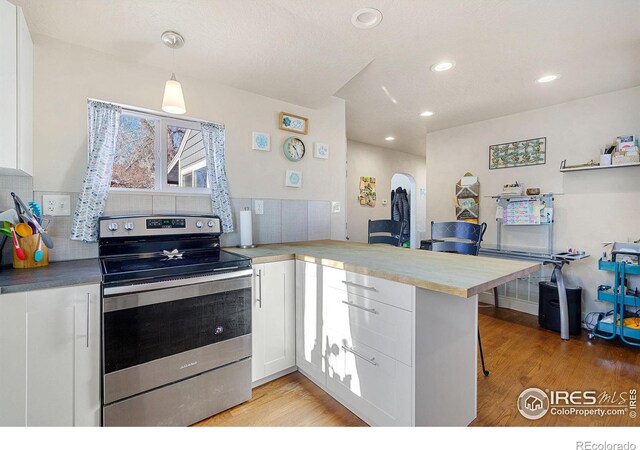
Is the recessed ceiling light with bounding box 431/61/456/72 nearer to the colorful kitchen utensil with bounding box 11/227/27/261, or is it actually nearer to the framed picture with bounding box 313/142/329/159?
the framed picture with bounding box 313/142/329/159

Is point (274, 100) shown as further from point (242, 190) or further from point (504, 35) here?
point (504, 35)

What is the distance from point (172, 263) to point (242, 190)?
99 cm

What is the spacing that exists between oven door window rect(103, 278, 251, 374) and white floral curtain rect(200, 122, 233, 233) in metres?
0.73

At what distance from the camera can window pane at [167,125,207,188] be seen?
6.92 feet

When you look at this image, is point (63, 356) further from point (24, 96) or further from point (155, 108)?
point (155, 108)

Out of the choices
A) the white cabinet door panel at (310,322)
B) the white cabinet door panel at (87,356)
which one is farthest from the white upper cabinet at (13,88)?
the white cabinet door panel at (310,322)

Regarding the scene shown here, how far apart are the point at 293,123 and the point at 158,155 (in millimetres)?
1189

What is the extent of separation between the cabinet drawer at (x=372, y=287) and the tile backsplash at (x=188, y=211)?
3.26ft

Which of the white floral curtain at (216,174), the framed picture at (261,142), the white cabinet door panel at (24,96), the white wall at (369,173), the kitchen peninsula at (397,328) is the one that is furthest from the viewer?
the white wall at (369,173)

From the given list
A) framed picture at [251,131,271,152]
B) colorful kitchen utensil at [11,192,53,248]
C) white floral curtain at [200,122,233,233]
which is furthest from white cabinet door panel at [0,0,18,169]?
framed picture at [251,131,271,152]

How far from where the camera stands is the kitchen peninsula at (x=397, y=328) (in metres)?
1.26

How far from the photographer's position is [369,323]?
145 cm

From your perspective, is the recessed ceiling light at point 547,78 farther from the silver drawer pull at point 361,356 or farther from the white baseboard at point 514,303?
the silver drawer pull at point 361,356

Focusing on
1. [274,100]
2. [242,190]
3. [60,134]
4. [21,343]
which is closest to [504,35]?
[274,100]
